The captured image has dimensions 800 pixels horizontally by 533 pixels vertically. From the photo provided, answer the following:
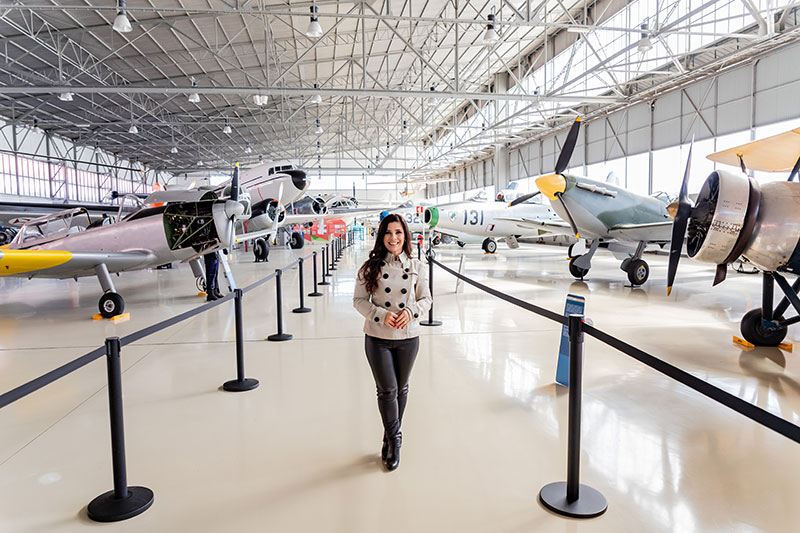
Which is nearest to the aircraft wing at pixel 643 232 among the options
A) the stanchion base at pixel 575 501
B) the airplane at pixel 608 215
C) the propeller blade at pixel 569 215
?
the airplane at pixel 608 215

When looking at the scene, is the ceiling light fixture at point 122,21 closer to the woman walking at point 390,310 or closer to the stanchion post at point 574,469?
the woman walking at point 390,310

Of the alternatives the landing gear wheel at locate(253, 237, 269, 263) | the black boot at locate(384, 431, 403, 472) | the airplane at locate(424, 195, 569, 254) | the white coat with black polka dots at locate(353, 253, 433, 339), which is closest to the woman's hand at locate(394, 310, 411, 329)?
the white coat with black polka dots at locate(353, 253, 433, 339)

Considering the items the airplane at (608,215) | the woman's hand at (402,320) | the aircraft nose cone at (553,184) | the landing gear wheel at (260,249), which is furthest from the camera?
the landing gear wheel at (260,249)

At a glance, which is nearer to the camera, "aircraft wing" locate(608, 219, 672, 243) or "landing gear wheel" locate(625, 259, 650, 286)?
"aircraft wing" locate(608, 219, 672, 243)

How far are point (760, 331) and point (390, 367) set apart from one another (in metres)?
4.93

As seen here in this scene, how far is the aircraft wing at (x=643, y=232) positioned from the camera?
948 cm

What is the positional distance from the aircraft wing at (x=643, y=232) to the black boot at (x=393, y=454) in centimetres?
839

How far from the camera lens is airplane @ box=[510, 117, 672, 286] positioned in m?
9.84

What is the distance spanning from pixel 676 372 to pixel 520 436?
1.52 meters

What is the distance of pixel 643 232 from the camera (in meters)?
9.90

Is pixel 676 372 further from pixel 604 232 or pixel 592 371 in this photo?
pixel 604 232

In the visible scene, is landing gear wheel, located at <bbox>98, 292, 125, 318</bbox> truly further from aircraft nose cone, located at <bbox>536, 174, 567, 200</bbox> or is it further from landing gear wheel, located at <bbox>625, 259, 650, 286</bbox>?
landing gear wheel, located at <bbox>625, 259, 650, 286</bbox>

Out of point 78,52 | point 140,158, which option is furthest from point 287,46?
point 140,158

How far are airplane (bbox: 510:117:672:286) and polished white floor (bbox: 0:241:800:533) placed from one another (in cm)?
377
